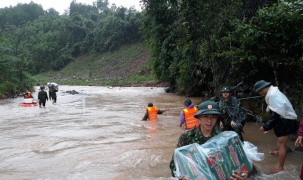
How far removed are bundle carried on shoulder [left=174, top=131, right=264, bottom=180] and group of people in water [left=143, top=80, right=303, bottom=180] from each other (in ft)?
0.25

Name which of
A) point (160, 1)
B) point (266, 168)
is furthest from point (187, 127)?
point (160, 1)

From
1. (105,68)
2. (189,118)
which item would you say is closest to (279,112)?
(189,118)

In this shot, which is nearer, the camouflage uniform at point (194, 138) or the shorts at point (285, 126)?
the camouflage uniform at point (194, 138)

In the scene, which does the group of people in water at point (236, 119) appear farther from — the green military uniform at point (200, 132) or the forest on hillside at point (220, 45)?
the forest on hillside at point (220, 45)

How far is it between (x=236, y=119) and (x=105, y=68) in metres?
58.9

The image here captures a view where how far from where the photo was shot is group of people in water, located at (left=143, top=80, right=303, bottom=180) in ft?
9.33

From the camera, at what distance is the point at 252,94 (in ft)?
34.6

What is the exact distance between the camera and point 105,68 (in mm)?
63500

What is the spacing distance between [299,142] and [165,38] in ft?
67.8

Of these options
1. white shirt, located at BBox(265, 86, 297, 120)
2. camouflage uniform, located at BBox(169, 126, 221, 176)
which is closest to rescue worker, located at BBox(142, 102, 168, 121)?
white shirt, located at BBox(265, 86, 297, 120)

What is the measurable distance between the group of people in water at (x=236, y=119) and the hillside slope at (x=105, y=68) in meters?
44.3

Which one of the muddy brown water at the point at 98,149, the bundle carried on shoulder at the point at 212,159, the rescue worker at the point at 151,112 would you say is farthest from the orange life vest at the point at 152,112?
the bundle carried on shoulder at the point at 212,159

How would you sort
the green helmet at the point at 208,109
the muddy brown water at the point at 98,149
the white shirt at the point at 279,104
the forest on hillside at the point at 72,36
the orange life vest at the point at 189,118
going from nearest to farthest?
the green helmet at the point at 208,109 → the white shirt at the point at 279,104 → the muddy brown water at the point at 98,149 → the orange life vest at the point at 189,118 → the forest on hillside at the point at 72,36

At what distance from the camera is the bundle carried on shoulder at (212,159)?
101 inches
